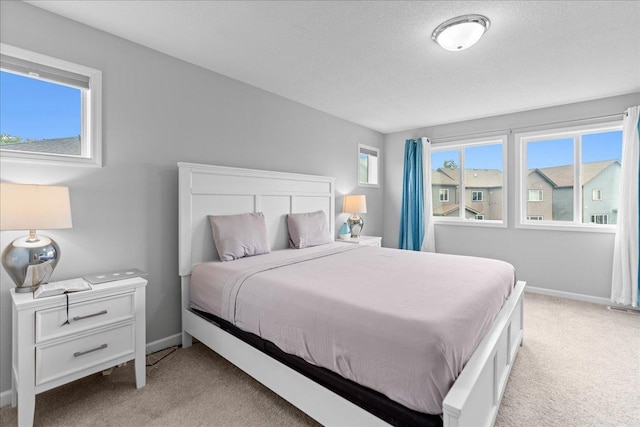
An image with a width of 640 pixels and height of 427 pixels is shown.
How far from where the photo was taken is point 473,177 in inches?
184

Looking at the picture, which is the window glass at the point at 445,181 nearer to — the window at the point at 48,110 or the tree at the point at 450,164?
the tree at the point at 450,164

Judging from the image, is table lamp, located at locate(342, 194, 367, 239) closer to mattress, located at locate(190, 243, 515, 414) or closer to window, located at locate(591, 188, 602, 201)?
mattress, located at locate(190, 243, 515, 414)

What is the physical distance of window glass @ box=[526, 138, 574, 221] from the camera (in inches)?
154

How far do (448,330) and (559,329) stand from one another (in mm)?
2461

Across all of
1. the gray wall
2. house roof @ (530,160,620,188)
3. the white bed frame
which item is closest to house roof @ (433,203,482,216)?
house roof @ (530,160,620,188)

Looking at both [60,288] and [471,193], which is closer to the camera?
[60,288]

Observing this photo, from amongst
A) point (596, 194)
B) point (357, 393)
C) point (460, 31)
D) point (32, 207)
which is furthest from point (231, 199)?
point (596, 194)

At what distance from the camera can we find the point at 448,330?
1252 mm

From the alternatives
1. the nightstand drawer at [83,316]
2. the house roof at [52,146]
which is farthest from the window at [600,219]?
the house roof at [52,146]

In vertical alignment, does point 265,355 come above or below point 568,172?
below

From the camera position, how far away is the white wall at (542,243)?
357 cm

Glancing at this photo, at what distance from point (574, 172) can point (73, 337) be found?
5337 millimetres

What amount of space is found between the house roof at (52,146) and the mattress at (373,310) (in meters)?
1.24

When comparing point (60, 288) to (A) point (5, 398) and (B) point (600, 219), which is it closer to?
(A) point (5, 398)
